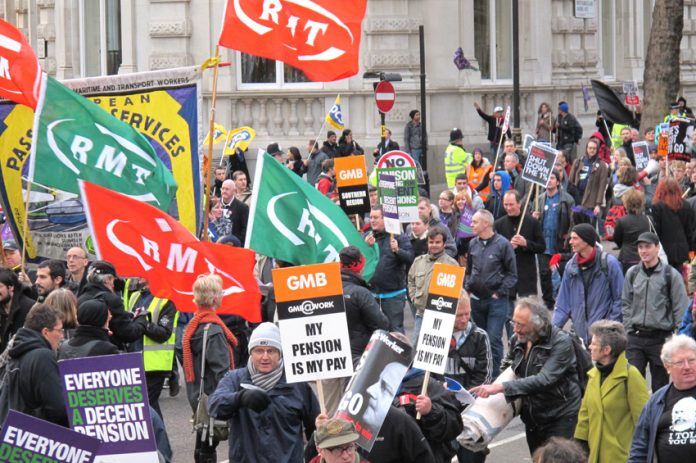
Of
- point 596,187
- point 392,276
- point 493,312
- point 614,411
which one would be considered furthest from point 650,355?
point 596,187

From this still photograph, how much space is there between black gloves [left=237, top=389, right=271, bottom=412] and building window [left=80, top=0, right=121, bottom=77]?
23.6 meters

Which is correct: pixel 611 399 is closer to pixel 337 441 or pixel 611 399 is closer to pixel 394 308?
pixel 337 441

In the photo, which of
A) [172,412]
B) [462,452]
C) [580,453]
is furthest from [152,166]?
[580,453]

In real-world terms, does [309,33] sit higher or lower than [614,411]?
higher

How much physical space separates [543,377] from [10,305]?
408cm

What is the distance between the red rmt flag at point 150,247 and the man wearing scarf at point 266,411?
2.02 meters

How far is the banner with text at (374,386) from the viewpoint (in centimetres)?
712

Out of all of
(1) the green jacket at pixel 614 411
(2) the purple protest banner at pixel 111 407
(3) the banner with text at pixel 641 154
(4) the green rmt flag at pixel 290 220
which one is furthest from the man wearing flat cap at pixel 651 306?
(3) the banner with text at pixel 641 154

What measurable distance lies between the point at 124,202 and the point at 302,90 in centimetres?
1889

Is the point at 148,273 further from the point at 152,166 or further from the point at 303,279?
the point at 303,279

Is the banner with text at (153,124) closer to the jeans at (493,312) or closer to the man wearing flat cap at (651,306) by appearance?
the jeans at (493,312)

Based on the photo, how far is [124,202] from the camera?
10125 millimetres

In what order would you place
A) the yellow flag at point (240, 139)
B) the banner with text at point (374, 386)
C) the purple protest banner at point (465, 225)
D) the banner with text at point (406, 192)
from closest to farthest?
1. the banner with text at point (374, 386)
2. the banner with text at point (406, 192)
3. the purple protest banner at point (465, 225)
4. the yellow flag at point (240, 139)

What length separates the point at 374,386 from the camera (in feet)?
23.8
